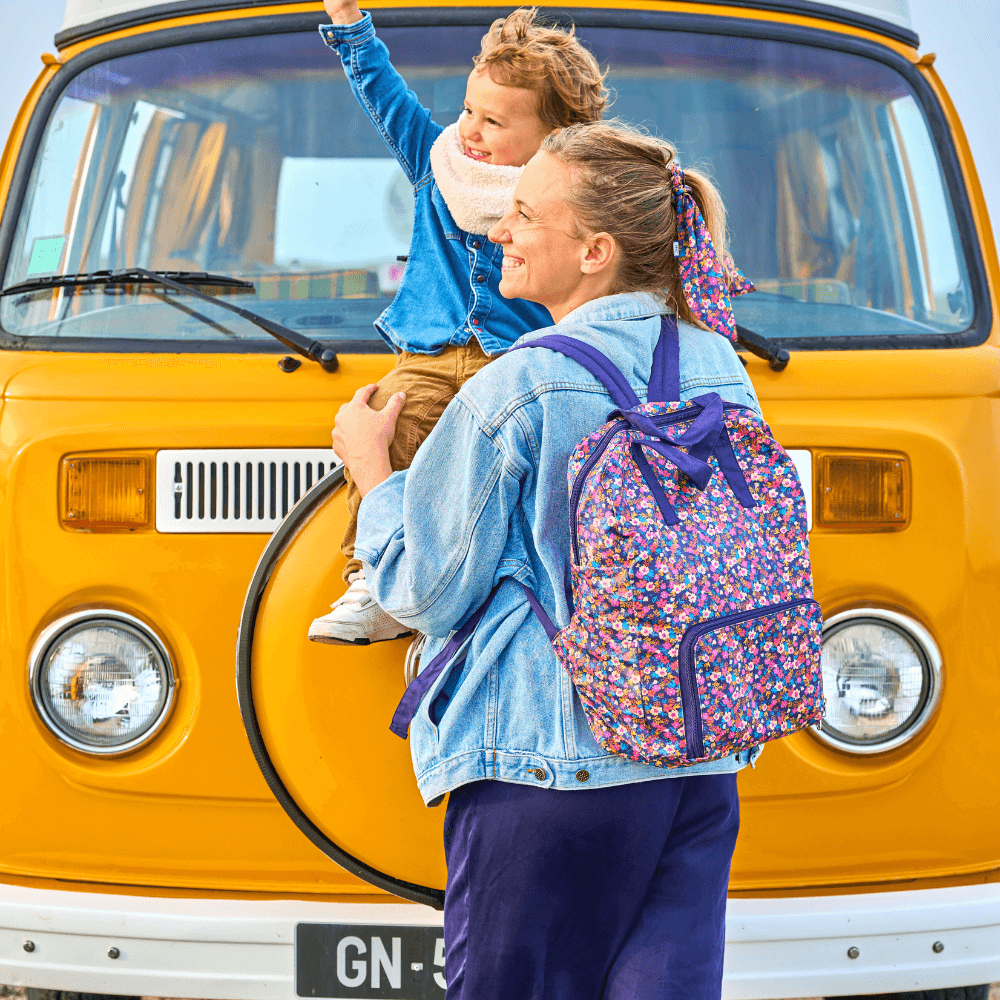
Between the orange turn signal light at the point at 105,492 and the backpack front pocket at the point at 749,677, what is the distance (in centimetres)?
124

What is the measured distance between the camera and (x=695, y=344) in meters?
1.60

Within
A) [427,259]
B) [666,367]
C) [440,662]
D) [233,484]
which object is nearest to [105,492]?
[233,484]

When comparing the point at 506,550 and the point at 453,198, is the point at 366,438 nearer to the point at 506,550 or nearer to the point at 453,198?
the point at 506,550

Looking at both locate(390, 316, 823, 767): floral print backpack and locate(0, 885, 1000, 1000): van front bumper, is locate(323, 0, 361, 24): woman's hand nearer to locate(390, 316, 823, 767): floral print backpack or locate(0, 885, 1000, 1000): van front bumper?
locate(390, 316, 823, 767): floral print backpack

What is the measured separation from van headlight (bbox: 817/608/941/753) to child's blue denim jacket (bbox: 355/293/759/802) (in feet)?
2.47

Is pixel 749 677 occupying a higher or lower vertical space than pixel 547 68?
lower

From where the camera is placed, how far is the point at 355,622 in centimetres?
189

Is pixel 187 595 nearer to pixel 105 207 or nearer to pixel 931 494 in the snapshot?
pixel 105 207

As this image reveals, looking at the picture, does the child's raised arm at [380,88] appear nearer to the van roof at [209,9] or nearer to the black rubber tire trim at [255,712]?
the black rubber tire trim at [255,712]

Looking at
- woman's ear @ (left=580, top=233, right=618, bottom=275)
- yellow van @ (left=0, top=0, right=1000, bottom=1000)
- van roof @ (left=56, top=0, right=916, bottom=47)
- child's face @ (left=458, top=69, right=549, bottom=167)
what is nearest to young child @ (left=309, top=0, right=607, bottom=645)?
child's face @ (left=458, top=69, right=549, bottom=167)

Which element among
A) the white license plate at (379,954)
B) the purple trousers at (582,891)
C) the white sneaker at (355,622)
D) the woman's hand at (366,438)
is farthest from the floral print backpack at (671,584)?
the white license plate at (379,954)

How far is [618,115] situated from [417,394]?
108 cm

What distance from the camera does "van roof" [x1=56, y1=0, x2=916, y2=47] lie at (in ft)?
8.89

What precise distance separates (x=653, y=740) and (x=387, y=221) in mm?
1764
